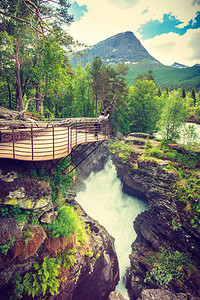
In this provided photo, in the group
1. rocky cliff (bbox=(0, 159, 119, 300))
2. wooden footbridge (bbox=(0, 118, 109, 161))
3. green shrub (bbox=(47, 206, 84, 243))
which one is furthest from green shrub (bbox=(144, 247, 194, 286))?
wooden footbridge (bbox=(0, 118, 109, 161))

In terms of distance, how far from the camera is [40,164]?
24.1 feet

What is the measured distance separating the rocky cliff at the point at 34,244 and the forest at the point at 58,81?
735 centimetres

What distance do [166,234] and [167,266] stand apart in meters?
2.34

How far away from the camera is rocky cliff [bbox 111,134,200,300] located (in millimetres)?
10538

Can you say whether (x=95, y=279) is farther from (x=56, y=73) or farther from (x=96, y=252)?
(x=56, y=73)

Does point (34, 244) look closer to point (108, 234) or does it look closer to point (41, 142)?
point (41, 142)

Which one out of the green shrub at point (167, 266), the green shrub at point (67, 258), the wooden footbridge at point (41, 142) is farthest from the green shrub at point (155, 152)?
the green shrub at point (67, 258)

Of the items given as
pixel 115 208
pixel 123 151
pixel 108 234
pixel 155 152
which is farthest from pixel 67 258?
pixel 123 151

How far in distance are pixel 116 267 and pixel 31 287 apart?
31.3 feet

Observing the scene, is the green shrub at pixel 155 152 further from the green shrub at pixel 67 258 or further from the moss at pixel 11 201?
the moss at pixel 11 201

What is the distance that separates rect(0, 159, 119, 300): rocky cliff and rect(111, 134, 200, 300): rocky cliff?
6.16 meters

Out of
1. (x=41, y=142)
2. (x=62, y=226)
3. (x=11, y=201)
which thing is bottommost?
(x=62, y=226)

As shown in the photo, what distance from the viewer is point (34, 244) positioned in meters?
6.27

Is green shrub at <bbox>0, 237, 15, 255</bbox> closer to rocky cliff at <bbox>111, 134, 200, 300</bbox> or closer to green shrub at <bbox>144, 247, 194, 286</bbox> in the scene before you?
rocky cliff at <bbox>111, 134, 200, 300</bbox>
